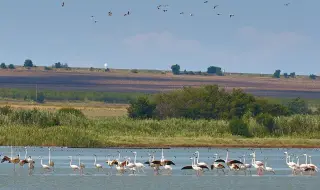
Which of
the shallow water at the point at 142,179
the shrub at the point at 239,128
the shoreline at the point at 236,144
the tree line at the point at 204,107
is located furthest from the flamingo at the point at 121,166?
the tree line at the point at 204,107

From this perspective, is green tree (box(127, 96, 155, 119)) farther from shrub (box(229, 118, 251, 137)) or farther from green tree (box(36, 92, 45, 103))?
green tree (box(36, 92, 45, 103))

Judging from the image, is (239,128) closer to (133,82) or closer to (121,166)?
(121,166)

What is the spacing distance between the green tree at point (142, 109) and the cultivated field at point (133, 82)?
54.2m

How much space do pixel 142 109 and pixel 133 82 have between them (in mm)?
76434

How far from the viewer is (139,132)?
7912cm

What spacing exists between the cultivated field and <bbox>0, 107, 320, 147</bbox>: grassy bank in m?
65.6

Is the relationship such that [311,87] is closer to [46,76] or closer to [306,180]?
[46,76]

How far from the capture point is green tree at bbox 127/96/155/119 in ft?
312

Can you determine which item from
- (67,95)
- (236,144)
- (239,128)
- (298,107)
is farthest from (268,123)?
(67,95)

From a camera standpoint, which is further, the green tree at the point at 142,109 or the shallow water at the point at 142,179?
the green tree at the point at 142,109

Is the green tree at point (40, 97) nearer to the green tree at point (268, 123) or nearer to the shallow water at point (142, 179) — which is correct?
the green tree at point (268, 123)

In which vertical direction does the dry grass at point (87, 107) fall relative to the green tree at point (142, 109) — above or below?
below

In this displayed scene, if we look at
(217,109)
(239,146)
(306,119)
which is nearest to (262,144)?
(239,146)

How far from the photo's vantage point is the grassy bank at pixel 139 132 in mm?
67750
